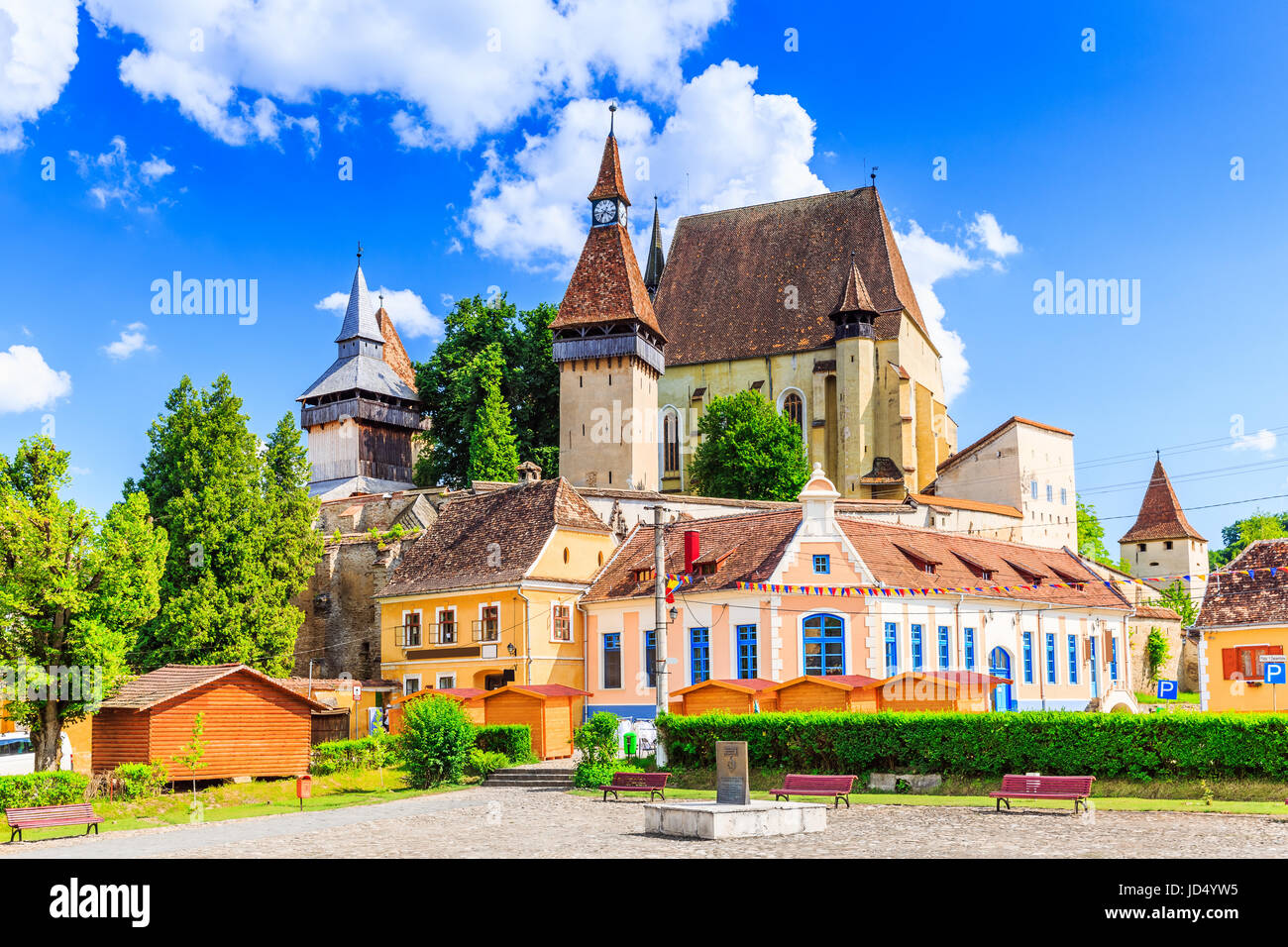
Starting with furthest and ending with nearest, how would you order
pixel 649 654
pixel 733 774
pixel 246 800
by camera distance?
pixel 649 654, pixel 246 800, pixel 733 774

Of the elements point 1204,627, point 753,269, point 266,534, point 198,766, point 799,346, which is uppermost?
point 753,269

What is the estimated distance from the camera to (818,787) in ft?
78.2

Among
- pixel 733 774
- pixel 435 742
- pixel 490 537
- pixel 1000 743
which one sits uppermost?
pixel 490 537

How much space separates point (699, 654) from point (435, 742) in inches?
408

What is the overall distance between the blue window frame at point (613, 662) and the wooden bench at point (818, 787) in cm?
1686

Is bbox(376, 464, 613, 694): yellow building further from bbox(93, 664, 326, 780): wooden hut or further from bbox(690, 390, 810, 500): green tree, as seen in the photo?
bbox(690, 390, 810, 500): green tree

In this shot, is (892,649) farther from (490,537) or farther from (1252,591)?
(490,537)

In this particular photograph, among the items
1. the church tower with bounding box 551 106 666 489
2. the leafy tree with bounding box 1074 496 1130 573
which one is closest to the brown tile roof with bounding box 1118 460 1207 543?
the leafy tree with bounding box 1074 496 1130 573

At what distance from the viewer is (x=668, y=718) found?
2997 centimetres

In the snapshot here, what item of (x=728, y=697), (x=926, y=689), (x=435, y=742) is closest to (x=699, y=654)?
(x=728, y=697)
